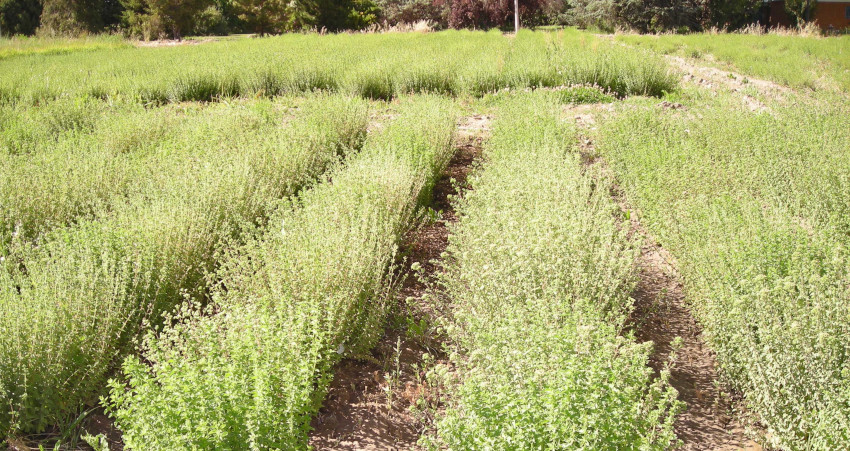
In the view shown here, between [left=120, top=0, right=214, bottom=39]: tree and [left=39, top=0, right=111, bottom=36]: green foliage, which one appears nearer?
[left=120, top=0, right=214, bottom=39]: tree

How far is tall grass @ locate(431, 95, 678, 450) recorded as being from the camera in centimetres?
220

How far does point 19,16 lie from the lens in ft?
96.7

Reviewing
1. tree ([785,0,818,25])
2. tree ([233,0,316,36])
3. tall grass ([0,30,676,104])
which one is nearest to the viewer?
tall grass ([0,30,676,104])

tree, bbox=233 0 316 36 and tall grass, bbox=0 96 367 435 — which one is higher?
tree, bbox=233 0 316 36

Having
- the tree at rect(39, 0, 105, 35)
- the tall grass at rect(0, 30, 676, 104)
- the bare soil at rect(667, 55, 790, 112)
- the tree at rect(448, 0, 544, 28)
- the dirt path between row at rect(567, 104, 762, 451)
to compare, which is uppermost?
the tree at rect(39, 0, 105, 35)

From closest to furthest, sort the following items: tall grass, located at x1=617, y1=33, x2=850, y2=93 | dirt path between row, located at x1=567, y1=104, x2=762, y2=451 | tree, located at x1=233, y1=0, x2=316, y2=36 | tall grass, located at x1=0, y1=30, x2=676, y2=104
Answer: dirt path between row, located at x1=567, y1=104, x2=762, y2=451 → tall grass, located at x1=0, y1=30, x2=676, y2=104 → tall grass, located at x1=617, y1=33, x2=850, y2=93 → tree, located at x1=233, y1=0, x2=316, y2=36

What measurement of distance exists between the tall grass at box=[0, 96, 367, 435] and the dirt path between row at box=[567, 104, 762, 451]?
256 centimetres

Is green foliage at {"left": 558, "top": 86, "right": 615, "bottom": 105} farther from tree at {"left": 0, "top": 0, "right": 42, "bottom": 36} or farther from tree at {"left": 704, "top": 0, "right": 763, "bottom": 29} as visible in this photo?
tree at {"left": 0, "top": 0, "right": 42, "bottom": 36}

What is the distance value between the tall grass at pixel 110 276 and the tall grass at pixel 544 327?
1495 mm

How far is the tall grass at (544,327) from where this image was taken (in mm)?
2199

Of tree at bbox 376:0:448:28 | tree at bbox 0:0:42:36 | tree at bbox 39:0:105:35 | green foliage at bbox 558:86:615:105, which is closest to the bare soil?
green foliage at bbox 558:86:615:105

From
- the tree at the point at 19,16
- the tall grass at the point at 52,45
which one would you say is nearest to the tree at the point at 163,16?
the tree at the point at 19,16

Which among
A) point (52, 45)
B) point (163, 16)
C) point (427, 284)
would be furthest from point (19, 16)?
point (427, 284)

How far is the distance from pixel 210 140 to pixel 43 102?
4.36 metres
